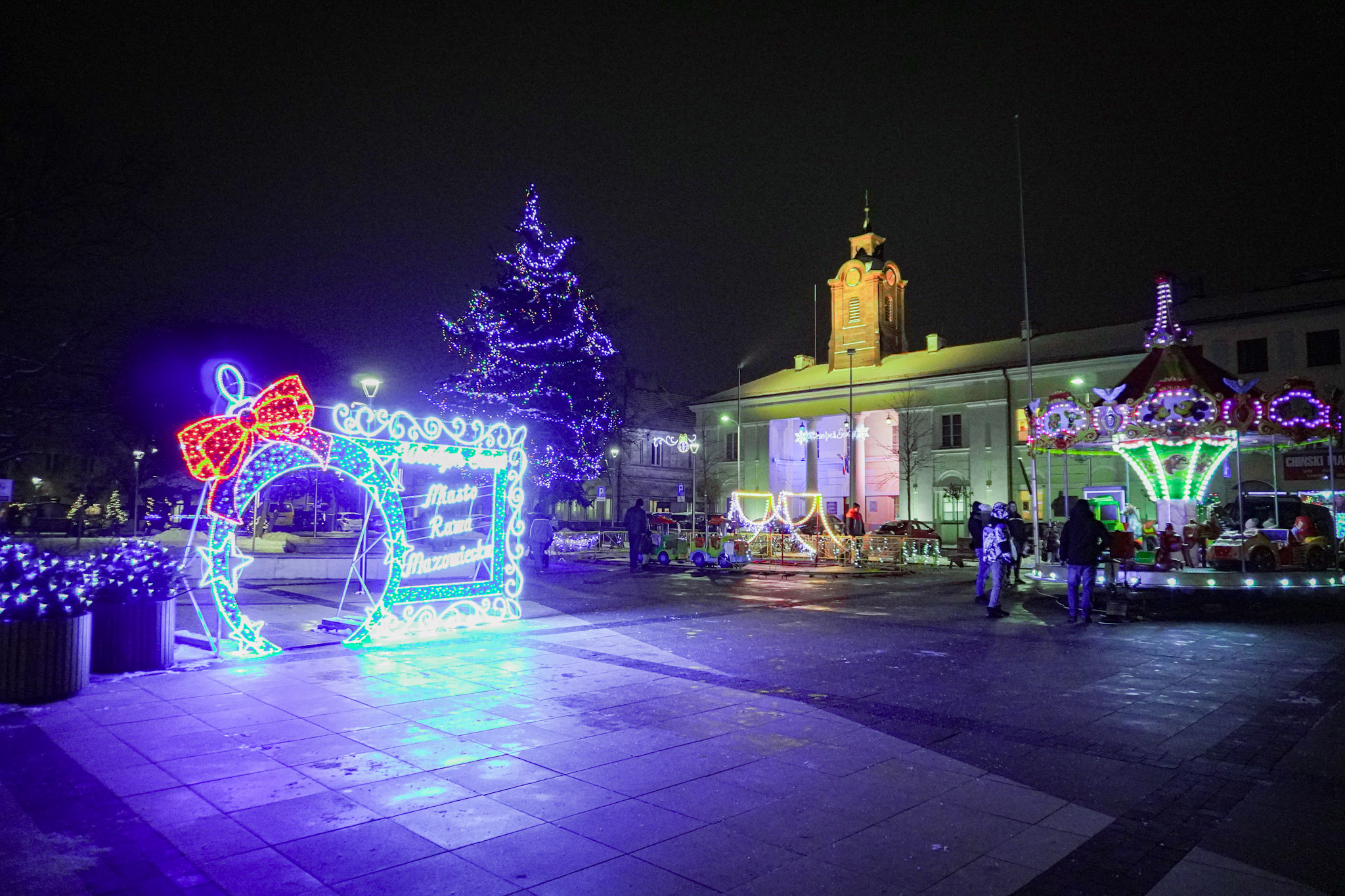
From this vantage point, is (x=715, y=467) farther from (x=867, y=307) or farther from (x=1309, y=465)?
(x=1309, y=465)

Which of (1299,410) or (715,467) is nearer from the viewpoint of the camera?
(1299,410)

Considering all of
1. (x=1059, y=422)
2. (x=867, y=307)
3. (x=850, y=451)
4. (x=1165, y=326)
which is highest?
(x=867, y=307)

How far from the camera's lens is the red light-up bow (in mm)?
9023

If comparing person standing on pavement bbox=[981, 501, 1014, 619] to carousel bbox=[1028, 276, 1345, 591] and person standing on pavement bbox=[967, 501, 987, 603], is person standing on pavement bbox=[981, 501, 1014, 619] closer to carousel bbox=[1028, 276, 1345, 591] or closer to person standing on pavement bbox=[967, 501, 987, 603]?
person standing on pavement bbox=[967, 501, 987, 603]

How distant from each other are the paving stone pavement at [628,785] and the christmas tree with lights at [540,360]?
21086mm

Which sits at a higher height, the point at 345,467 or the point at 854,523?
the point at 345,467

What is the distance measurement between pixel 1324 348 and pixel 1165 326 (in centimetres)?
2128

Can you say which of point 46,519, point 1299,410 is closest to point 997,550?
point 1299,410

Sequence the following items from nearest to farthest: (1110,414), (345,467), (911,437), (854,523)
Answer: (345,467) < (1110,414) < (854,523) < (911,437)

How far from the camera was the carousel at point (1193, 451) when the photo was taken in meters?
16.0

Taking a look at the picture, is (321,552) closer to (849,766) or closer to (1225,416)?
(849,766)

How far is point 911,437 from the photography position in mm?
44250

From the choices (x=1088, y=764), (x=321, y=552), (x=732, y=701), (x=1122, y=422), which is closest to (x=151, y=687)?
(x=732, y=701)

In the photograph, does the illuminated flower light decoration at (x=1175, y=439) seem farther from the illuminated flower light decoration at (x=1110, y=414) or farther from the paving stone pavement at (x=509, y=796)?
the paving stone pavement at (x=509, y=796)
